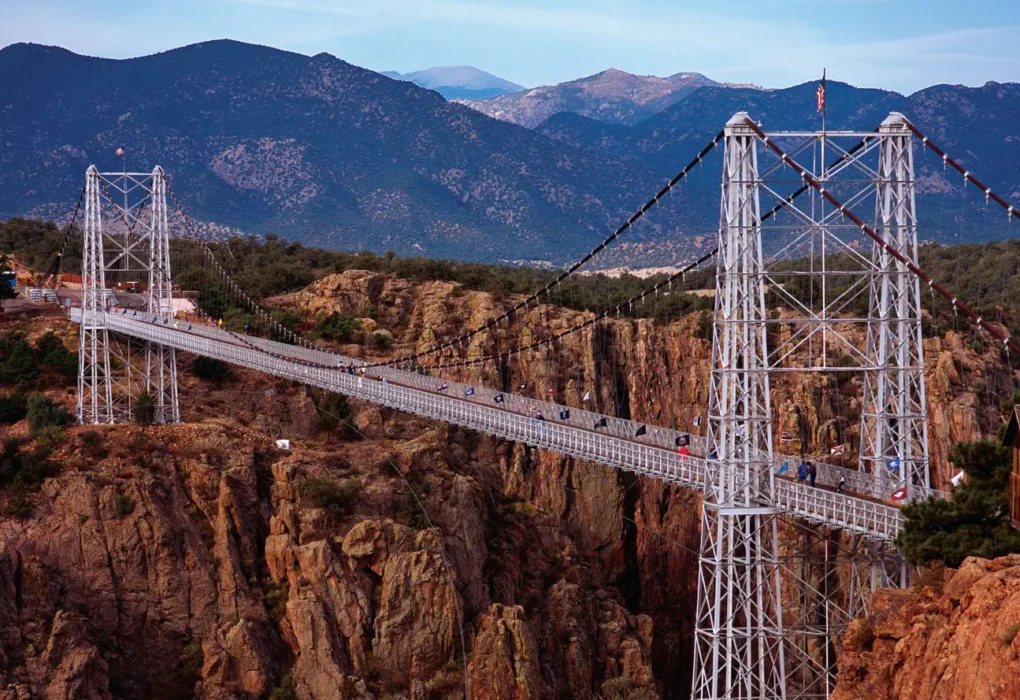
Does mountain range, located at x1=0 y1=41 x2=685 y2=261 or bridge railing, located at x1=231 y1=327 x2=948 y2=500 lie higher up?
mountain range, located at x1=0 y1=41 x2=685 y2=261

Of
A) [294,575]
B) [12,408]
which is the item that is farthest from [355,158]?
[294,575]

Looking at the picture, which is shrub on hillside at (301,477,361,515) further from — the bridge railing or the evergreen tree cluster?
the evergreen tree cluster

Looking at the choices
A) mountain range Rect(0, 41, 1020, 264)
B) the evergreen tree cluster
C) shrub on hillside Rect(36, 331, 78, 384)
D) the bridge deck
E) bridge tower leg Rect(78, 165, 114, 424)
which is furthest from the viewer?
mountain range Rect(0, 41, 1020, 264)

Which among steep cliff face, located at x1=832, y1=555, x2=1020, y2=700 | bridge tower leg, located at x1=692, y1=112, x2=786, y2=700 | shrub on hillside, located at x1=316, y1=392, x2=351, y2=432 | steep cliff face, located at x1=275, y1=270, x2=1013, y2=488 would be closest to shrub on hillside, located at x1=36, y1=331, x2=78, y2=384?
shrub on hillside, located at x1=316, y1=392, x2=351, y2=432

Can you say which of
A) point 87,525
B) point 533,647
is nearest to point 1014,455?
point 533,647

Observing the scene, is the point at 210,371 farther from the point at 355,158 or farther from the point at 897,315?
the point at 355,158

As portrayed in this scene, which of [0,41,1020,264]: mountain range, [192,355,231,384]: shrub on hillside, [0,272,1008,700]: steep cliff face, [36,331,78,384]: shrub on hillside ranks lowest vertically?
[0,272,1008,700]: steep cliff face

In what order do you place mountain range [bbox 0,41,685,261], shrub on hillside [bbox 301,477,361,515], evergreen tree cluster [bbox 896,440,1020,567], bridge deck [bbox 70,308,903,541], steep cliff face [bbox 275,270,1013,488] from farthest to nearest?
1. mountain range [bbox 0,41,685,261]
2. steep cliff face [bbox 275,270,1013,488]
3. shrub on hillside [bbox 301,477,361,515]
4. bridge deck [bbox 70,308,903,541]
5. evergreen tree cluster [bbox 896,440,1020,567]

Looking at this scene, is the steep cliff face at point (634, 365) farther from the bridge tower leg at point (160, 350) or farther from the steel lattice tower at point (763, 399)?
the steel lattice tower at point (763, 399)
